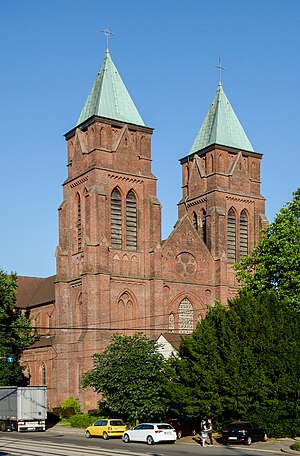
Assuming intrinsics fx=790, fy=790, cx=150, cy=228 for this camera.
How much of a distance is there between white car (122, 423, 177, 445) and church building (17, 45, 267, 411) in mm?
20708

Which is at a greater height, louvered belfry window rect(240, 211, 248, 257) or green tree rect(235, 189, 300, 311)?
louvered belfry window rect(240, 211, 248, 257)

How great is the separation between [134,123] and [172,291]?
15.8 meters

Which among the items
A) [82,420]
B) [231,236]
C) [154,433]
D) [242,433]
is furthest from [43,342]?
[242,433]

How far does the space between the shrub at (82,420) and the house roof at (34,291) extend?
2250cm

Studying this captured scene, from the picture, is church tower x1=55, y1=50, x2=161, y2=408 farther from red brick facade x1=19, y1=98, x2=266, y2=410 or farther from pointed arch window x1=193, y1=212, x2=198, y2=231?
pointed arch window x1=193, y1=212, x2=198, y2=231

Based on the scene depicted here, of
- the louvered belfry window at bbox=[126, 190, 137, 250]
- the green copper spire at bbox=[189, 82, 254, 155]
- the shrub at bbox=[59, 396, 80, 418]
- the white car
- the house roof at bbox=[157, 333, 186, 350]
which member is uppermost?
the green copper spire at bbox=[189, 82, 254, 155]

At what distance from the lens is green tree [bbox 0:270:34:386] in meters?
69.5

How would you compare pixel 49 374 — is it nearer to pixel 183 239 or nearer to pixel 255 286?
pixel 183 239

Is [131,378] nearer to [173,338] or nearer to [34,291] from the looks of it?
[173,338]

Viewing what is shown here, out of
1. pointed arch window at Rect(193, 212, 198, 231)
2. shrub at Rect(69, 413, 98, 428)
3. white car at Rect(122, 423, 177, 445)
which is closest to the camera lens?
white car at Rect(122, 423, 177, 445)

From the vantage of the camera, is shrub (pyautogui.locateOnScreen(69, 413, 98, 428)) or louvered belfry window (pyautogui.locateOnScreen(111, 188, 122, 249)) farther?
louvered belfry window (pyautogui.locateOnScreen(111, 188, 122, 249))

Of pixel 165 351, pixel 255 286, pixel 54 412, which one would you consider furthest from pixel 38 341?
pixel 255 286

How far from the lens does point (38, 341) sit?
7681 cm

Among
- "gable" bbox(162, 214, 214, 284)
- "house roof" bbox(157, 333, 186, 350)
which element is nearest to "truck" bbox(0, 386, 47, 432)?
"house roof" bbox(157, 333, 186, 350)
